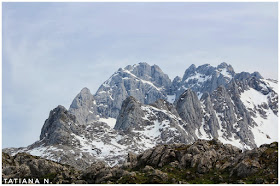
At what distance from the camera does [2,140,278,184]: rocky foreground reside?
11344cm

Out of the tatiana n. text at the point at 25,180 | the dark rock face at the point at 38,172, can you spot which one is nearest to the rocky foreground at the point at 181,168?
the dark rock face at the point at 38,172

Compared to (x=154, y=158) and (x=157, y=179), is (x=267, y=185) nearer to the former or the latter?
(x=157, y=179)

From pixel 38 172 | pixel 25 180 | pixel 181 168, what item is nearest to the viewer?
pixel 25 180

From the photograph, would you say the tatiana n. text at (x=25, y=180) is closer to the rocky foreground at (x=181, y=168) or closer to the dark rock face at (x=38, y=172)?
the dark rock face at (x=38, y=172)

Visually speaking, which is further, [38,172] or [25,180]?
[38,172]

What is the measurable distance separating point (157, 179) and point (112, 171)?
1570 cm

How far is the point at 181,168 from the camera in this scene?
→ 129 meters

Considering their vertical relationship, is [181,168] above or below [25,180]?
above

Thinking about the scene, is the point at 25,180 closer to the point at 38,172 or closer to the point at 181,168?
the point at 38,172

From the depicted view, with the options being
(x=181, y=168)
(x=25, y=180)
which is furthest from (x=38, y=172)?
(x=181, y=168)

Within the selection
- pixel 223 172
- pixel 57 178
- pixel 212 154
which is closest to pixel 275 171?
pixel 223 172

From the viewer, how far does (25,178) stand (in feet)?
437

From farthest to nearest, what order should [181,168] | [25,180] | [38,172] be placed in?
1. [38,172]
2. [181,168]
3. [25,180]

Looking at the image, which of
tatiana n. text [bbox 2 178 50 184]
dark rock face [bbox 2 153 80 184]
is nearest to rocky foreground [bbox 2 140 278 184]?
dark rock face [bbox 2 153 80 184]
